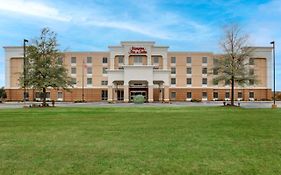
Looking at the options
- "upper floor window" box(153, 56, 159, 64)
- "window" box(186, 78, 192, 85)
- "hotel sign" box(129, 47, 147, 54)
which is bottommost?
"window" box(186, 78, 192, 85)

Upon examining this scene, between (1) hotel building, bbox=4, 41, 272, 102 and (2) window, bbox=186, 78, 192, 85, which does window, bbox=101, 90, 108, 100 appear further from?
(2) window, bbox=186, 78, 192, 85

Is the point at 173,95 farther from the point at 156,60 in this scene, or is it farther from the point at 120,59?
the point at 120,59

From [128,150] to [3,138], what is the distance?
5354 millimetres

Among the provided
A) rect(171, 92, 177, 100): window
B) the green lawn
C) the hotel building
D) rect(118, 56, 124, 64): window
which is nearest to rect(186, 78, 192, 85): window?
the hotel building

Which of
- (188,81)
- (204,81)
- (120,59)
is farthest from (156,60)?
(204,81)

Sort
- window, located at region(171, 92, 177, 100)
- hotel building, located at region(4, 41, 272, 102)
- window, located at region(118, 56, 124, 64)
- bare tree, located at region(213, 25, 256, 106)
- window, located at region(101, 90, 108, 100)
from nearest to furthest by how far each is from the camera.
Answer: bare tree, located at region(213, 25, 256, 106) → window, located at region(118, 56, 124, 64) → hotel building, located at region(4, 41, 272, 102) → window, located at region(101, 90, 108, 100) → window, located at region(171, 92, 177, 100)

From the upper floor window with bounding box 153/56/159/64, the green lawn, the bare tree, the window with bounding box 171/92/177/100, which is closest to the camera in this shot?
the green lawn

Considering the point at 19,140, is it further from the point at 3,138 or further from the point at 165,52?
the point at 165,52

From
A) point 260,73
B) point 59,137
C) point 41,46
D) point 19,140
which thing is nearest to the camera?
point 19,140

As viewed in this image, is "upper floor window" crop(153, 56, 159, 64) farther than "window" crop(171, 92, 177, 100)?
No

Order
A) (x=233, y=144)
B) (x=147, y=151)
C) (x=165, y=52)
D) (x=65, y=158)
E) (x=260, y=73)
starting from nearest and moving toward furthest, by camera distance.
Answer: (x=65, y=158) → (x=147, y=151) → (x=233, y=144) → (x=165, y=52) → (x=260, y=73)

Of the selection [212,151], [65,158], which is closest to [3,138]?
[65,158]

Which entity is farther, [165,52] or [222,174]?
[165,52]

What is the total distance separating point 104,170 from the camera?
7254mm
